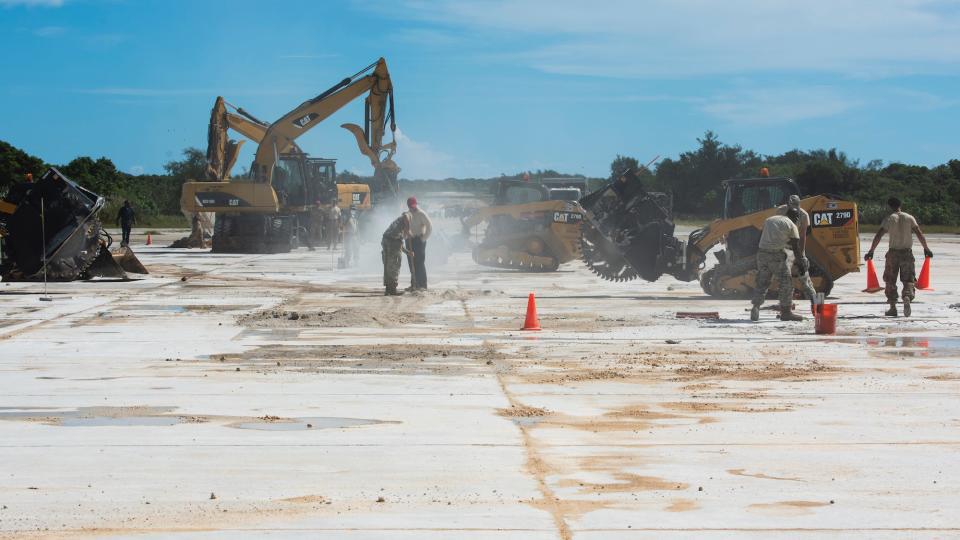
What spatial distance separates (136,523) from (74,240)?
21.4 metres

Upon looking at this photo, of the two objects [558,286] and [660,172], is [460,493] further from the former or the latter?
[660,172]

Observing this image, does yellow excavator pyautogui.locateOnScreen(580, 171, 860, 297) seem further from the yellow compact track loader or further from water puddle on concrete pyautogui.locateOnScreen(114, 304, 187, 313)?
water puddle on concrete pyautogui.locateOnScreen(114, 304, 187, 313)

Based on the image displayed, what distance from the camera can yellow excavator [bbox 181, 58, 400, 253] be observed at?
42125 millimetres

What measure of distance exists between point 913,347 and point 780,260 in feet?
11.4

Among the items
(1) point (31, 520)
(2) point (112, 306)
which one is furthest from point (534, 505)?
(2) point (112, 306)

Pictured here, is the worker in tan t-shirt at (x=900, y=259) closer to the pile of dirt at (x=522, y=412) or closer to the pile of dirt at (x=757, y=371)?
the pile of dirt at (x=757, y=371)

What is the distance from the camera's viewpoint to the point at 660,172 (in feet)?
384

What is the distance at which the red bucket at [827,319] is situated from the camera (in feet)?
55.3

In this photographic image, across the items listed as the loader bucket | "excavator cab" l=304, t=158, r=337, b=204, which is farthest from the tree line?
the loader bucket

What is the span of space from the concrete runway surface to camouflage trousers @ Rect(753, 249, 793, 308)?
1.40ft

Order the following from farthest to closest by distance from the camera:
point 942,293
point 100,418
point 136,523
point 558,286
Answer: point 558,286 → point 942,293 → point 100,418 → point 136,523

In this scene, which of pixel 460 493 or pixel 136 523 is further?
pixel 460 493

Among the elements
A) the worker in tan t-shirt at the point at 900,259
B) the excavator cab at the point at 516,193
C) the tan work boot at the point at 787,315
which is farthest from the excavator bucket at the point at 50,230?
the worker in tan t-shirt at the point at 900,259

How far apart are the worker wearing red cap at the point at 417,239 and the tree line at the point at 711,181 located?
60.4 meters
